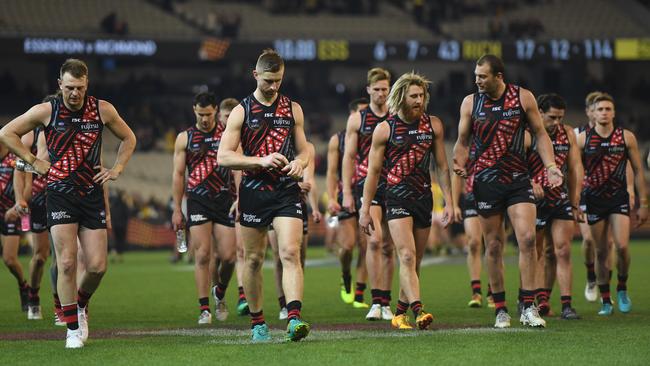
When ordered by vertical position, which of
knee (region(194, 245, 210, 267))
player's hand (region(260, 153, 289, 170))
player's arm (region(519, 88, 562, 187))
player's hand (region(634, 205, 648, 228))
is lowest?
knee (region(194, 245, 210, 267))

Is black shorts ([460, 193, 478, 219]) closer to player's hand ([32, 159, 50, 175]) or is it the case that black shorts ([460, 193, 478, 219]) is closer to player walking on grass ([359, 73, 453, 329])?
player walking on grass ([359, 73, 453, 329])

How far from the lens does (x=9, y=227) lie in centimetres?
1395

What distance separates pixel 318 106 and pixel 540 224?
31.6 meters

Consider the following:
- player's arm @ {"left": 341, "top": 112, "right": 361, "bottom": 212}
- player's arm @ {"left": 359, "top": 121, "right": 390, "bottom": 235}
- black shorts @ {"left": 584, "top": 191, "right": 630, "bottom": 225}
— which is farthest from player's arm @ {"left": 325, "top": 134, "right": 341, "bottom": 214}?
black shorts @ {"left": 584, "top": 191, "right": 630, "bottom": 225}

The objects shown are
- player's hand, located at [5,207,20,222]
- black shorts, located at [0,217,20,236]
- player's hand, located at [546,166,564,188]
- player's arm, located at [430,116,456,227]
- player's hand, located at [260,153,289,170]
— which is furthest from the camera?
black shorts, located at [0,217,20,236]

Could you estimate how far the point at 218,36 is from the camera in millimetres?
39531

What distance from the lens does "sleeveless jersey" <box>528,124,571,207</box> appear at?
12.3m

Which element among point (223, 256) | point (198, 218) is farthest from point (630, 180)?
point (198, 218)

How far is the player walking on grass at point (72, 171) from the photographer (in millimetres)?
9719

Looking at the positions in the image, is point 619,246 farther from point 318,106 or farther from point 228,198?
point 318,106

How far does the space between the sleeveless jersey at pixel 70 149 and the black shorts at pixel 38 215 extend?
321 cm

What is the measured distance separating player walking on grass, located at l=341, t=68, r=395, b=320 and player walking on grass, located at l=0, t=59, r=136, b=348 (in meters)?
3.24

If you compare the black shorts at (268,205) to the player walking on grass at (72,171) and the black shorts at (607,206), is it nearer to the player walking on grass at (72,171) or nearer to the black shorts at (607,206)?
the player walking on grass at (72,171)

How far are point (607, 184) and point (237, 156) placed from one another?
211 inches
